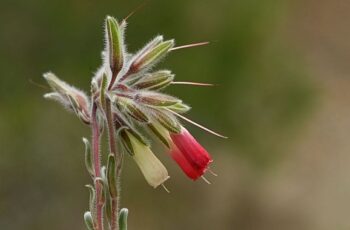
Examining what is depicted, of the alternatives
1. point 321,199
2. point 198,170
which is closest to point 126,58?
point 198,170

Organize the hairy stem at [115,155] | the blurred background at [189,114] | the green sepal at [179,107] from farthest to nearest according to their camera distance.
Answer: the blurred background at [189,114]
the green sepal at [179,107]
the hairy stem at [115,155]

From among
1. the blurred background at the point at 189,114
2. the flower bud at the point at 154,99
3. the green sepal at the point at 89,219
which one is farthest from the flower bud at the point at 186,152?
the blurred background at the point at 189,114

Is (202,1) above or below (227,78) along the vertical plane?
above

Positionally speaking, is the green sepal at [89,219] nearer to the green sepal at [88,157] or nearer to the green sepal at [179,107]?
the green sepal at [88,157]

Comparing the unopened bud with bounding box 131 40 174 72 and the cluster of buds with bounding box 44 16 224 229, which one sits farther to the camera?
the unopened bud with bounding box 131 40 174 72

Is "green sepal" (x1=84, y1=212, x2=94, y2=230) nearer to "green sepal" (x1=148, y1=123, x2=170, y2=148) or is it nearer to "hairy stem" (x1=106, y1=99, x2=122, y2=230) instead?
"hairy stem" (x1=106, y1=99, x2=122, y2=230)

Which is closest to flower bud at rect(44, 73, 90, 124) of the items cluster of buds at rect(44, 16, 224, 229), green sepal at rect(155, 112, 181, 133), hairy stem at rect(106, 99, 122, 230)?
cluster of buds at rect(44, 16, 224, 229)

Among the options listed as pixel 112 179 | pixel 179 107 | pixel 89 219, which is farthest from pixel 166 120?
pixel 89 219

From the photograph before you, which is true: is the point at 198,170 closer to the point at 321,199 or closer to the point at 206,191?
the point at 206,191
